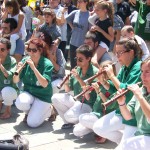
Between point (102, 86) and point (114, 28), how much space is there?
2.24 m

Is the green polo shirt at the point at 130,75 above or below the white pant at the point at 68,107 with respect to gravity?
above

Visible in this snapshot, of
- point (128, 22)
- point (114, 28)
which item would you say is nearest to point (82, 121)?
point (114, 28)

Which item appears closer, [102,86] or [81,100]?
[102,86]

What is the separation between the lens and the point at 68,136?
4.89 metres

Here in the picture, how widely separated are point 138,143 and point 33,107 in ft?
6.70

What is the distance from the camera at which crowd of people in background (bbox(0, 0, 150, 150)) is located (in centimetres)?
379

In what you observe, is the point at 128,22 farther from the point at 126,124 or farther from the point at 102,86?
the point at 126,124

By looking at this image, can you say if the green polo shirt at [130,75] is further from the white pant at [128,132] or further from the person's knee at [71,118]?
Answer: the person's knee at [71,118]

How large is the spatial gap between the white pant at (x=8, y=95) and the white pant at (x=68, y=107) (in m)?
0.66

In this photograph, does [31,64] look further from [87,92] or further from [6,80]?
[87,92]

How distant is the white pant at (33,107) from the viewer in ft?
17.0

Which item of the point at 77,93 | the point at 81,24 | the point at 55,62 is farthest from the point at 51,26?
the point at 77,93

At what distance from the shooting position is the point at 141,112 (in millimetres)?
3586

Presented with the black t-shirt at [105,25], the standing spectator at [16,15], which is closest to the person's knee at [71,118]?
the black t-shirt at [105,25]
